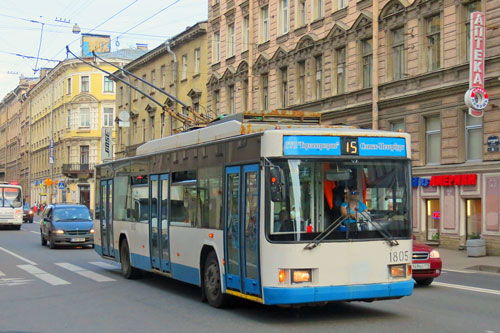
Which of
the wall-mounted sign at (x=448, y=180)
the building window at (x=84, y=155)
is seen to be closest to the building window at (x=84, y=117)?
the building window at (x=84, y=155)

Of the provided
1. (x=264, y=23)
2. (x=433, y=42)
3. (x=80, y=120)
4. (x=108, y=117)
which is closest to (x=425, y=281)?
(x=433, y=42)

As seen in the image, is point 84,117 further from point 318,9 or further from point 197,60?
point 318,9

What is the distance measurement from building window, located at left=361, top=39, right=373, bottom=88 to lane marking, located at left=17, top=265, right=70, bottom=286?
1651 cm

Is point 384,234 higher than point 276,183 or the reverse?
the reverse

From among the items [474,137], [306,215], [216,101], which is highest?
[216,101]

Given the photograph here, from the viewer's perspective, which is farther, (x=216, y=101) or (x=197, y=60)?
(x=197, y=60)

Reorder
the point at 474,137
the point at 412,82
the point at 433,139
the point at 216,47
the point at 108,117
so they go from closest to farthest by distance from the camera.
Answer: the point at 474,137
the point at 433,139
the point at 412,82
the point at 216,47
the point at 108,117

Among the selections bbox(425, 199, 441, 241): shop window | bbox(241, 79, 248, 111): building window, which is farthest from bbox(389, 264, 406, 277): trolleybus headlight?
bbox(241, 79, 248, 111): building window

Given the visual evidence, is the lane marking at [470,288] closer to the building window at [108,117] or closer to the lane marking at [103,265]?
the lane marking at [103,265]

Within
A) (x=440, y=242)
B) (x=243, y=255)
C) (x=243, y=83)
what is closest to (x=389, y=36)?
(x=440, y=242)

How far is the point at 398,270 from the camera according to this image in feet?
34.7

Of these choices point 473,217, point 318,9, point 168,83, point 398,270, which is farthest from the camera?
point 168,83

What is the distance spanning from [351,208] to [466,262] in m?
13.6

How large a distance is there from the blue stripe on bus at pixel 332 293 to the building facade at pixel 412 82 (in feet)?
50.4
